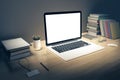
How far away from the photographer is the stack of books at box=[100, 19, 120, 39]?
171 centimetres

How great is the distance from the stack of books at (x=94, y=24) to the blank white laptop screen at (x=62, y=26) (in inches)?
11.4

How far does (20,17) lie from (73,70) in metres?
0.81

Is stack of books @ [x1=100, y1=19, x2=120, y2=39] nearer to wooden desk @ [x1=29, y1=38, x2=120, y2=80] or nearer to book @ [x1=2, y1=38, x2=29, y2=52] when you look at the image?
wooden desk @ [x1=29, y1=38, x2=120, y2=80]

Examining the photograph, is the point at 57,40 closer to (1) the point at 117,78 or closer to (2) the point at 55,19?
(2) the point at 55,19

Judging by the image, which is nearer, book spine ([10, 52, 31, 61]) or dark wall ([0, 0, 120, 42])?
book spine ([10, 52, 31, 61])

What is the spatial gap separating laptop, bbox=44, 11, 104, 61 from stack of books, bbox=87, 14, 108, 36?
290mm

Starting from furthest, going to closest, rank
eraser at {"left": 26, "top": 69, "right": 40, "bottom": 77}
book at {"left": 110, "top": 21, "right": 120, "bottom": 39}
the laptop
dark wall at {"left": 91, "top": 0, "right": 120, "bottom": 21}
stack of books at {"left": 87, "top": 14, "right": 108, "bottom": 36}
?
dark wall at {"left": 91, "top": 0, "right": 120, "bottom": 21}
stack of books at {"left": 87, "top": 14, "right": 108, "bottom": 36}
book at {"left": 110, "top": 21, "right": 120, "bottom": 39}
the laptop
eraser at {"left": 26, "top": 69, "right": 40, "bottom": 77}

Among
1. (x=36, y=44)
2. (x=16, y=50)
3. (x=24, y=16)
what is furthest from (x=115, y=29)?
(x=16, y=50)

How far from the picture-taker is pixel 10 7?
143cm

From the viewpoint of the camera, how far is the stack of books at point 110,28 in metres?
1.71

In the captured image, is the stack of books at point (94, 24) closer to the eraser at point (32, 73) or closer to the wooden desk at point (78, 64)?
the wooden desk at point (78, 64)

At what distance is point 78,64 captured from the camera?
3.86ft

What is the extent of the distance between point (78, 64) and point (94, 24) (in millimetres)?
840

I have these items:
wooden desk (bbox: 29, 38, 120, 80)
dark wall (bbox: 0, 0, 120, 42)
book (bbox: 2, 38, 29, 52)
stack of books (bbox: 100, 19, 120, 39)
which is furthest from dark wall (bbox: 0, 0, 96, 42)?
stack of books (bbox: 100, 19, 120, 39)
